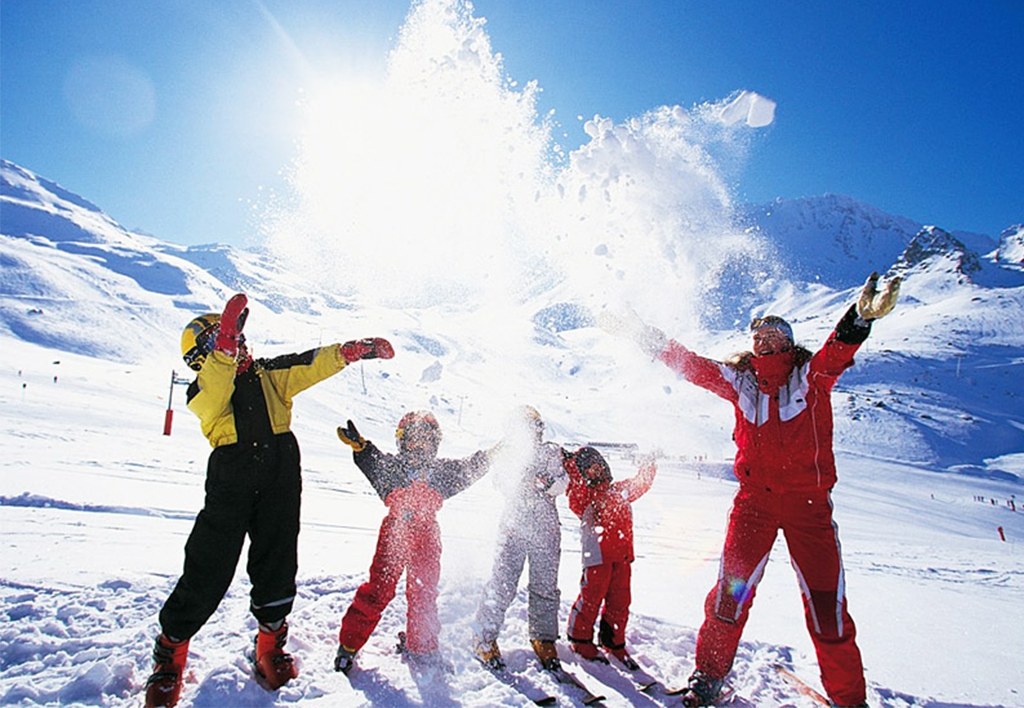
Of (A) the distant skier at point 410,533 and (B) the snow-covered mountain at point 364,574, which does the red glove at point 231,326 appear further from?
(B) the snow-covered mountain at point 364,574

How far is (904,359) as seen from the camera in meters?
92.2

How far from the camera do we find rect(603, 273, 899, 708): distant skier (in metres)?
2.96

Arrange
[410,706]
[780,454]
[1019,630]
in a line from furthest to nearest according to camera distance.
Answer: [1019,630], [780,454], [410,706]

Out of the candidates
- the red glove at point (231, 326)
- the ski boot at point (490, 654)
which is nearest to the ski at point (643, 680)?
the ski boot at point (490, 654)

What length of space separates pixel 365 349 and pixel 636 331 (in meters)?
1.84

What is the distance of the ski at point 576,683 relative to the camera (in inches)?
117

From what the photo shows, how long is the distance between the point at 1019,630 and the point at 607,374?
412ft

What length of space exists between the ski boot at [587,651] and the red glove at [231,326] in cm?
284

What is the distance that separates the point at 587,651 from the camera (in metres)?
3.58

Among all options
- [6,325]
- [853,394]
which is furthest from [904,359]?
[6,325]

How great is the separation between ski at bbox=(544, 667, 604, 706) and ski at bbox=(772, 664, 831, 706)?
Result: 4.18 ft

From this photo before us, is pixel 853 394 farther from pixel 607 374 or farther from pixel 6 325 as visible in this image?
pixel 6 325

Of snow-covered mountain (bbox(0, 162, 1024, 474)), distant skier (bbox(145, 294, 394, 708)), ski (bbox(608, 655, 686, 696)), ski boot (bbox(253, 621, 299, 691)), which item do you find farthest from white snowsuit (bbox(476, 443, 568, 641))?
snow-covered mountain (bbox(0, 162, 1024, 474))

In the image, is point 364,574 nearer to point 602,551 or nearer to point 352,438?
point 352,438
